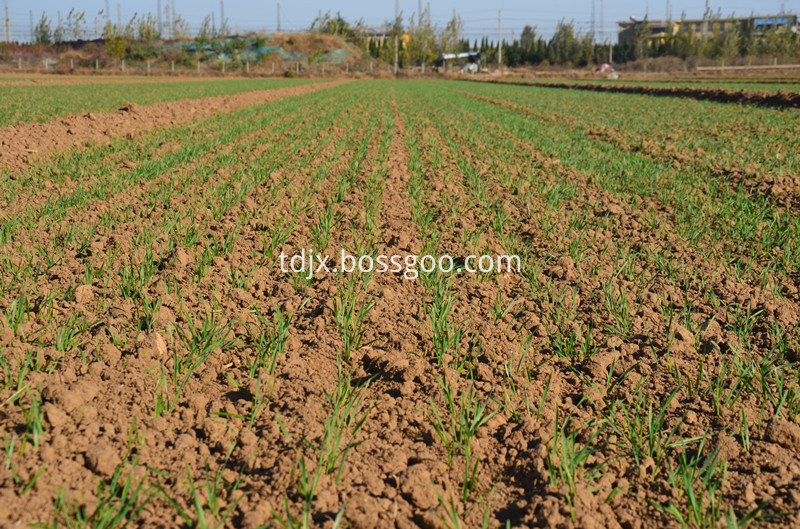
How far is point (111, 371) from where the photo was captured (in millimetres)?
2721

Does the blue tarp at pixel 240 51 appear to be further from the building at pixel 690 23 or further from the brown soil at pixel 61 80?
the building at pixel 690 23

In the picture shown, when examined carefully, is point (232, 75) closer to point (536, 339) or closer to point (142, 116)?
point (142, 116)

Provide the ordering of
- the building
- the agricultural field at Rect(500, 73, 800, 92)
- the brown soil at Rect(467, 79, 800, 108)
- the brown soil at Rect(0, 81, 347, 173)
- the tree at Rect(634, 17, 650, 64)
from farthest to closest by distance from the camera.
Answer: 1. the building
2. the tree at Rect(634, 17, 650, 64)
3. the agricultural field at Rect(500, 73, 800, 92)
4. the brown soil at Rect(467, 79, 800, 108)
5. the brown soil at Rect(0, 81, 347, 173)

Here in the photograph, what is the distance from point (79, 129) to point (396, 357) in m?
9.33

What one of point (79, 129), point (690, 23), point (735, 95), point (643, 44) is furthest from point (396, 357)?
point (690, 23)

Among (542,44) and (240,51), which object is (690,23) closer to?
(542,44)

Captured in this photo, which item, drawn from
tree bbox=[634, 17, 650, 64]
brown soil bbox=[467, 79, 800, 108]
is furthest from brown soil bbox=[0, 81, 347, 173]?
tree bbox=[634, 17, 650, 64]

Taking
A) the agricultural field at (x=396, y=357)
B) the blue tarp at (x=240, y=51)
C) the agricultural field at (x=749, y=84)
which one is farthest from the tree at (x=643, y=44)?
the agricultural field at (x=396, y=357)

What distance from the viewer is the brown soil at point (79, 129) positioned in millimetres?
8117

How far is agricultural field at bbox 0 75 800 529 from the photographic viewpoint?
201 centimetres

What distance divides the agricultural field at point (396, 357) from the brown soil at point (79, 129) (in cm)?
143

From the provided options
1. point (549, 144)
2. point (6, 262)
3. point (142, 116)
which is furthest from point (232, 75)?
point (6, 262)

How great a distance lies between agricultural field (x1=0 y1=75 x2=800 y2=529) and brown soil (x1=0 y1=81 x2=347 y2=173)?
1430 millimetres

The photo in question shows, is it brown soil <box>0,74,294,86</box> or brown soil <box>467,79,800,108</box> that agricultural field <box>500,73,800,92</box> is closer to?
brown soil <box>467,79,800,108</box>
